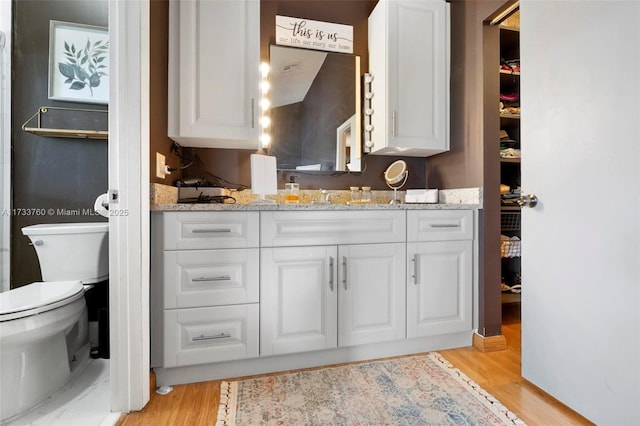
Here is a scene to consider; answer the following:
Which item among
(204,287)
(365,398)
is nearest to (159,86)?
(204,287)

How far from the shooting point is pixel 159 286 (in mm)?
1349

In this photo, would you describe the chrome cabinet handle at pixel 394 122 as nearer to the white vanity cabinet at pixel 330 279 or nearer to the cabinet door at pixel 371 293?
the white vanity cabinet at pixel 330 279

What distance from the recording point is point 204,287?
4.58 feet

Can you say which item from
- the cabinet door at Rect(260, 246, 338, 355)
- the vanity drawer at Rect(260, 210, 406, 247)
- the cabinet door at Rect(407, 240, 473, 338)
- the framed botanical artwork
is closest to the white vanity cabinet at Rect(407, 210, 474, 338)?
the cabinet door at Rect(407, 240, 473, 338)

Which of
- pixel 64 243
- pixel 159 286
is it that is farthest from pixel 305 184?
pixel 64 243

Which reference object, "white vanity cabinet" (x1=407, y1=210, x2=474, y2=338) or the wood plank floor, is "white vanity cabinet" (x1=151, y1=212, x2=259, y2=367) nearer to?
the wood plank floor

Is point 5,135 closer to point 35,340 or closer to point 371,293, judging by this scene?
point 35,340

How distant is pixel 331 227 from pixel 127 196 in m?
0.92

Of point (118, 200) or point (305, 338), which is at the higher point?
point (118, 200)

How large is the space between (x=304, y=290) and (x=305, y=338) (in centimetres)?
25

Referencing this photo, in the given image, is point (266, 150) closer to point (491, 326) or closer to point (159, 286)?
point (159, 286)

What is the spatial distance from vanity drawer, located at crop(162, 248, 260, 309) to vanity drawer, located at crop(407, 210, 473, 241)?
87 cm

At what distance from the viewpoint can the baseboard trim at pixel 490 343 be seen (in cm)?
172

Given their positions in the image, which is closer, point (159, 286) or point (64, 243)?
point (159, 286)
